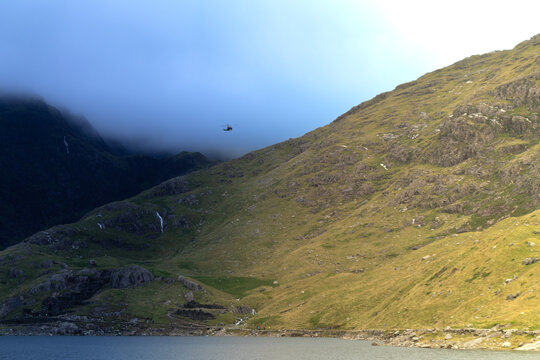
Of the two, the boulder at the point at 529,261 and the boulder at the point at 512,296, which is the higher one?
the boulder at the point at 529,261

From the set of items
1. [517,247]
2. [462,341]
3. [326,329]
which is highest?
[517,247]

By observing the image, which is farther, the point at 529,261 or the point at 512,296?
the point at 529,261

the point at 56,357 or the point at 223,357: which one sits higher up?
the point at 56,357

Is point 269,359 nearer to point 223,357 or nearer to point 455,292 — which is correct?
point 223,357

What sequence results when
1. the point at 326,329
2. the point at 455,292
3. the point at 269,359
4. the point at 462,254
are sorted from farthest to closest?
the point at 326,329
the point at 462,254
the point at 455,292
the point at 269,359

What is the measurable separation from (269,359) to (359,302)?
293ft

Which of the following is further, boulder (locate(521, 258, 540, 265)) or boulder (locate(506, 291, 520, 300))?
boulder (locate(521, 258, 540, 265))

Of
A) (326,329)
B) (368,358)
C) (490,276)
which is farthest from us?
(326,329)

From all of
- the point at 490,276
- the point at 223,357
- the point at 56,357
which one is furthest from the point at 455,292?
the point at 56,357

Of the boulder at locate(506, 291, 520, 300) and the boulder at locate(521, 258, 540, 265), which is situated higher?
the boulder at locate(521, 258, 540, 265)

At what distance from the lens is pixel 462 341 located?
109875 millimetres

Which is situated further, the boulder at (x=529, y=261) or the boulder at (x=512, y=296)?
the boulder at (x=529, y=261)

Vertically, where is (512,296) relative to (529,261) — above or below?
below

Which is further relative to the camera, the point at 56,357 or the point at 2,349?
the point at 2,349
